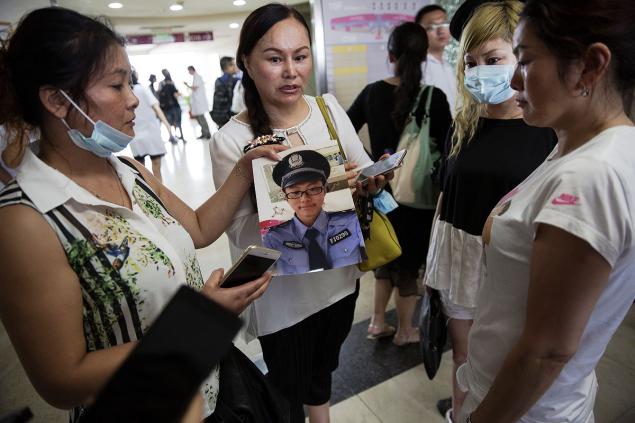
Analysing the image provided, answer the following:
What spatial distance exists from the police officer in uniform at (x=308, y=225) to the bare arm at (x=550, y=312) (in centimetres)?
59

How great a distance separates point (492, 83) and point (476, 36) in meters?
0.19

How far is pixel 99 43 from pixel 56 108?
187 millimetres

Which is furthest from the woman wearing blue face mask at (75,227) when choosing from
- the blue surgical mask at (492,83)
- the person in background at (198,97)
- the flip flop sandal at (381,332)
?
the person in background at (198,97)

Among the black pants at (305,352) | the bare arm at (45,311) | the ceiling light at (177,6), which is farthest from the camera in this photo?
the ceiling light at (177,6)

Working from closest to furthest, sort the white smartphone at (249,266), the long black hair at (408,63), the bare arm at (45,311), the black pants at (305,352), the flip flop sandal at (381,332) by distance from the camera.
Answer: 1. the bare arm at (45,311)
2. the white smartphone at (249,266)
3. the black pants at (305,352)
4. the long black hair at (408,63)
5. the flip flop sandal at (381,332)

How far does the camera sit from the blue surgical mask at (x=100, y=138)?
905mm

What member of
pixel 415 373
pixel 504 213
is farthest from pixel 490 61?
pixel 415 373

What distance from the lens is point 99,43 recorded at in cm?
90

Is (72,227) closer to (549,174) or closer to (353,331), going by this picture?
(549,174)

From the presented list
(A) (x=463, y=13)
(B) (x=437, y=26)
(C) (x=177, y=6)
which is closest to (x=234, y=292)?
(A) (x=463, y=13)

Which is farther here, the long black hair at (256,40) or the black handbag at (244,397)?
the long black hair at (256,40)

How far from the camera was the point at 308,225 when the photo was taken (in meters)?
1.17

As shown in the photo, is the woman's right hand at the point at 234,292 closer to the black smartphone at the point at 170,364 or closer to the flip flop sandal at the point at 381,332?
the black smartphone at the point at 170,364

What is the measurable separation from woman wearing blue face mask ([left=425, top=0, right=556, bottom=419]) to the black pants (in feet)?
1.46
